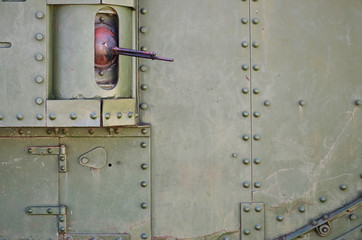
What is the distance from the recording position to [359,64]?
348cm

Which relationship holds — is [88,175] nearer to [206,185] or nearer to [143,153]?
[143,153]

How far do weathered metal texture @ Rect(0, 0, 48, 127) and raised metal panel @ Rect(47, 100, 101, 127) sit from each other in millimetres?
55

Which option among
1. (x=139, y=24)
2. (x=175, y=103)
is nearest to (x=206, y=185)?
(x=175, y=103)

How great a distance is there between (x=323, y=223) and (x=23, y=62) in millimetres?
1994

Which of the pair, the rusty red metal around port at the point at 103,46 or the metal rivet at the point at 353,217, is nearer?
the rusty red metal around port at the point at 103,46

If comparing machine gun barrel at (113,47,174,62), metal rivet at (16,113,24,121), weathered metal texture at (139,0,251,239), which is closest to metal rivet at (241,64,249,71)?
weathered metal texture at (139,0,251,239)

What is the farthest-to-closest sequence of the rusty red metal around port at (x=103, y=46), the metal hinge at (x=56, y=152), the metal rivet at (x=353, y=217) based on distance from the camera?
the metal rivet at (x=353, y=217)
the metal hinge at (x=56, y=152)
the rusty red metal around port at (x=103, y=46)

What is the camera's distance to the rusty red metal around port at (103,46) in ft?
10.3

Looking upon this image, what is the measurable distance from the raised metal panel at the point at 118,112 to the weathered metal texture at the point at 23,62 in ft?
1.08

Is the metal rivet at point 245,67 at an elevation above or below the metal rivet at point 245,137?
above

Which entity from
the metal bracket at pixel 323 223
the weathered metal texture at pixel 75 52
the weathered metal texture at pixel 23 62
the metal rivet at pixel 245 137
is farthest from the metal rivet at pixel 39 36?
the metal bracket at pixel 323 223

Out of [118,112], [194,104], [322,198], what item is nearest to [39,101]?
[118,112]

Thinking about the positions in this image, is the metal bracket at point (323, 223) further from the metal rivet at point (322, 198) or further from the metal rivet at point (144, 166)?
the metal rivet at point (144, 166)

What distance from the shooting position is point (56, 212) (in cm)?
341
